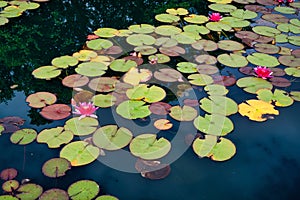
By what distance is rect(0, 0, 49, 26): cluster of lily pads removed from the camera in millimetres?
2904

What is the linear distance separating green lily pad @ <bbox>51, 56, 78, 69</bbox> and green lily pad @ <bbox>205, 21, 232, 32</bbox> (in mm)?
1124

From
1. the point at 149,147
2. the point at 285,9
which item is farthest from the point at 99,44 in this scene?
the point at 285,9

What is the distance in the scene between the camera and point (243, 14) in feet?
10.1

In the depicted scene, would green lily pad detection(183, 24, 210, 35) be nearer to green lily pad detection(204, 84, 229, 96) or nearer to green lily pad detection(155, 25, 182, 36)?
green lily pad detection(155, 25, 182, 36)

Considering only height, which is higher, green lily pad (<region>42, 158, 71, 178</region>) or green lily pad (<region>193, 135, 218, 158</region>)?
green lily pad (<region>193, 135, 218, 158</region>)

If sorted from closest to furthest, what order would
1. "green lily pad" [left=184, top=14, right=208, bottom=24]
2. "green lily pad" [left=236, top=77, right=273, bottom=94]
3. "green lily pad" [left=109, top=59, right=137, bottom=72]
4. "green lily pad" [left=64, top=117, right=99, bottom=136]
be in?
"green lily pad" [left=64, top=117, right=99, bottom=136]
"green lily pad" [left=236, top=77, right=273, bottom=94]
"green lily pad" [left=109, top=59, right=137, bottom=72]
"green lily pad" [left=184, top=14, right=208, bottom=24]

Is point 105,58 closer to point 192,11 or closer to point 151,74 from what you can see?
point 151,74

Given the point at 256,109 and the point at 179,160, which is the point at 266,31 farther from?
the point at 179,160

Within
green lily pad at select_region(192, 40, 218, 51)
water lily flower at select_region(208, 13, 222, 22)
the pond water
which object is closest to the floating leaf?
the pond water

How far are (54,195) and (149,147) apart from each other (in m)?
0.51

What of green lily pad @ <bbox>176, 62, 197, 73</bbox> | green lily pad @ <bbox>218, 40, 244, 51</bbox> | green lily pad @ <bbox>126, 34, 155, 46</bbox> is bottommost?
green lily pad @ <bbox>176, 62, 197, 73</bbox>

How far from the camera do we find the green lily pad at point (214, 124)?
73.7 inches

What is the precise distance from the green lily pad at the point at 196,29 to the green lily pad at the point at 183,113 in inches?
37.0

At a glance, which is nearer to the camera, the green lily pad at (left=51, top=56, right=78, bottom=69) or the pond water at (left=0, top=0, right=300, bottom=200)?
the pond water at (left=0, top=0, right=300, bottom=200)
